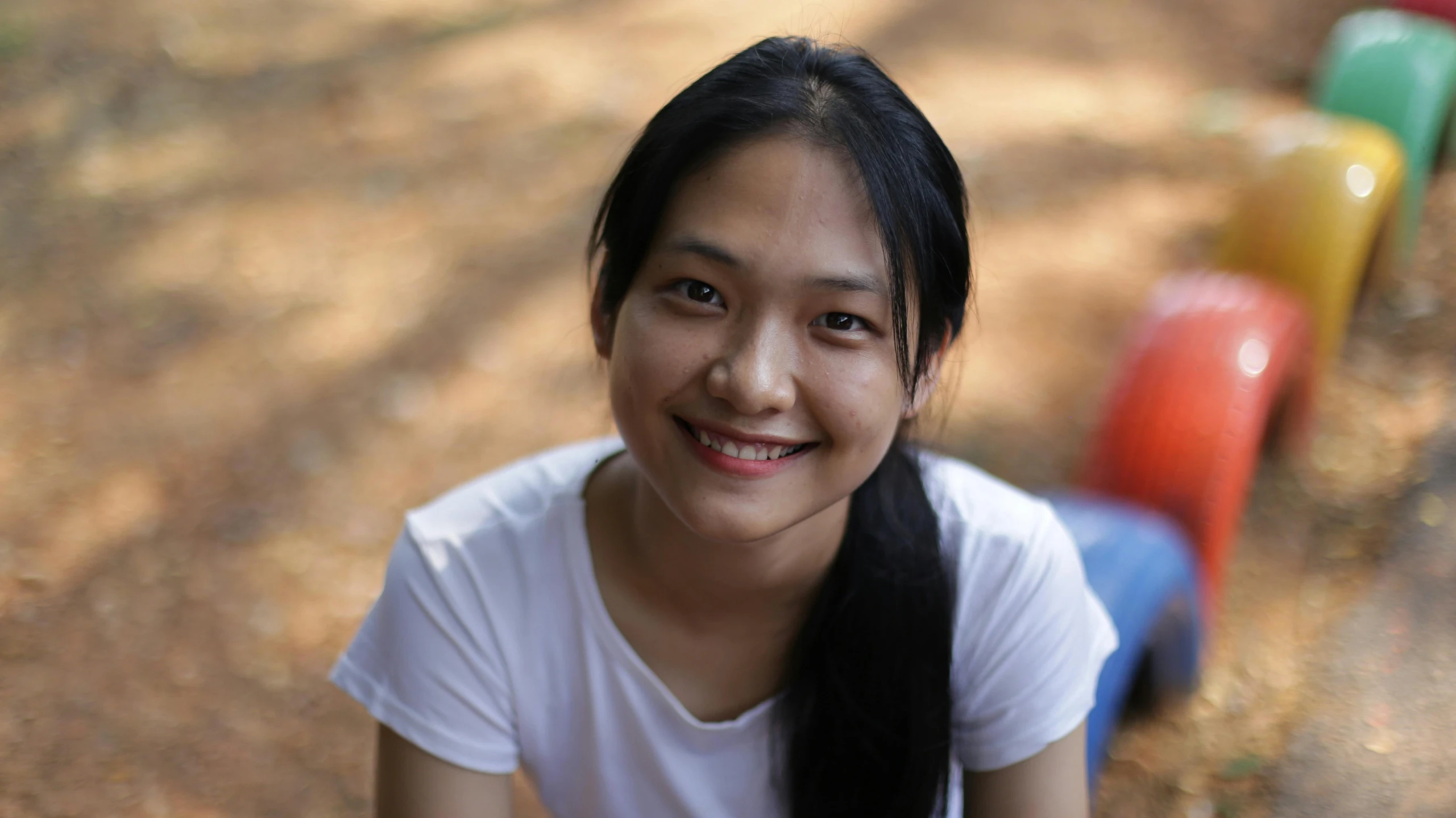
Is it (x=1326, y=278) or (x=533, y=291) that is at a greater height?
(x=1326, y=278)

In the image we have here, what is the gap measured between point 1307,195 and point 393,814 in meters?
2.83

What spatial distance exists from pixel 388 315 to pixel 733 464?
9.42 ft

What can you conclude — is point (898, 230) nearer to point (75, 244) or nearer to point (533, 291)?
point (533, 291)

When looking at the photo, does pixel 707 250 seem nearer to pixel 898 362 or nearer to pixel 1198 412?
pixel 898 362

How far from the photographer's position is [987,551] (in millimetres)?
1692

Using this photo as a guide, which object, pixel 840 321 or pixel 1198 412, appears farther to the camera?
pixel 1198 412

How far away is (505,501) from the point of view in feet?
5.63

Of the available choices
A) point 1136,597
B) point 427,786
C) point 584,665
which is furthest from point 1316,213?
point 427,786

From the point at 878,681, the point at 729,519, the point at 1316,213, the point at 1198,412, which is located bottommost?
the point at 878,681

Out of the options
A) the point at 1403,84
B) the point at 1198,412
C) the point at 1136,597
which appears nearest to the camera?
the point at 1136,597

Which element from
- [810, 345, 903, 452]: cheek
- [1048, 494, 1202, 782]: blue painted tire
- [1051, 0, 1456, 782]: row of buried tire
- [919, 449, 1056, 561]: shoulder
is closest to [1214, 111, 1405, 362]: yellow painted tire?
[1051, 0, 1456, 782]: row of buried tire

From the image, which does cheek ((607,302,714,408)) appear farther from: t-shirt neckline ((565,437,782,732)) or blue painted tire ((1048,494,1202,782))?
blue painted tire ((1048,494,1202,782))

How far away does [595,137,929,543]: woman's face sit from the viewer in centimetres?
137

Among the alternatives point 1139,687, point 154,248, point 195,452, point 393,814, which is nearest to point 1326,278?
point 1139,687
